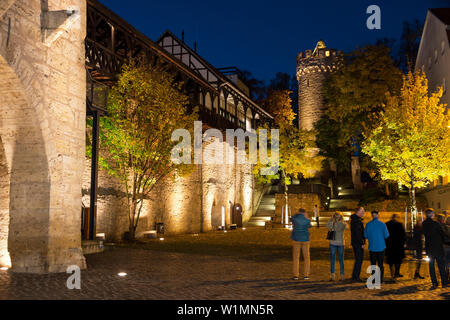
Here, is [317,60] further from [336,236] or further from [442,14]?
[336,236]

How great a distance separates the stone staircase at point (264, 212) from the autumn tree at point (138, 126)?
13.5 meters

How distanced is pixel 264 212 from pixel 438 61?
15.9m

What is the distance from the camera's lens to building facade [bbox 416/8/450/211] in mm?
21484

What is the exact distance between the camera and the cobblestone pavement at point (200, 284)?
7.06 metres

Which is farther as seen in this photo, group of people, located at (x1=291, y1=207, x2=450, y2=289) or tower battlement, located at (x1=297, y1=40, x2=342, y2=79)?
tower battlement, located at (x1=297, y1=40, x2=342, y2=79)

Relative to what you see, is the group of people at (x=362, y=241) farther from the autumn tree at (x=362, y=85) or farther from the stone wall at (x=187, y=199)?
the autumn tree at (x=362, y=85)

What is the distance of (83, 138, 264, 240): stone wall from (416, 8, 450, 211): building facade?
12.2 meters

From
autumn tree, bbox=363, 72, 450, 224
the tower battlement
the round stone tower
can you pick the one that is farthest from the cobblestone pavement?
the tower battlement

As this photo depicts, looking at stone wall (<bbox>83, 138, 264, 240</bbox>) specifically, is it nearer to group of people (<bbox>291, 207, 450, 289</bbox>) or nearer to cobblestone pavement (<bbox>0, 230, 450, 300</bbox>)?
cobblestone pavement (<bbox>0, 230, 450, 300</bbox>)

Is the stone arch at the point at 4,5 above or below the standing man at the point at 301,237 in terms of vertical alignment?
above

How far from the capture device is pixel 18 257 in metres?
8.77

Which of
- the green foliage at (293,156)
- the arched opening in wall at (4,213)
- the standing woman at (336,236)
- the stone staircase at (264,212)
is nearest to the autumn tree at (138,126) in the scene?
the arched opening in wall at (4,213)
